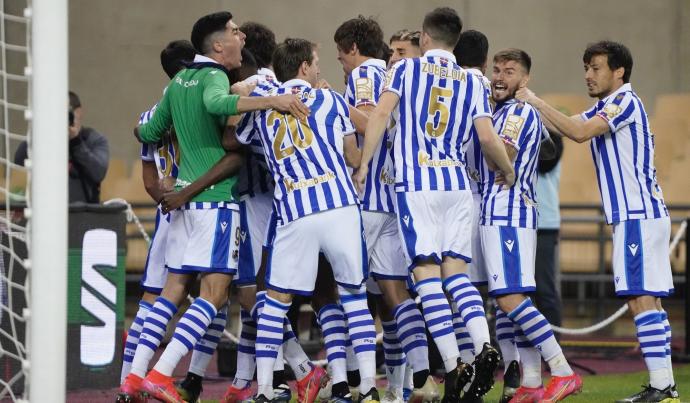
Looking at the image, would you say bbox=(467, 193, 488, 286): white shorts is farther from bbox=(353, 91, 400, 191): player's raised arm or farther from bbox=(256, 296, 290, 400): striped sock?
bbox=(256, 296, 290, 400): striped sock

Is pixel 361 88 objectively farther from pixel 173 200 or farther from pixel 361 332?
pixel 361 332

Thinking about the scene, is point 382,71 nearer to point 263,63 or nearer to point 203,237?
point 263,63

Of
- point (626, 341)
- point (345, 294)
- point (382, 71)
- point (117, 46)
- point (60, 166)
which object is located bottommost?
point (626, 341)

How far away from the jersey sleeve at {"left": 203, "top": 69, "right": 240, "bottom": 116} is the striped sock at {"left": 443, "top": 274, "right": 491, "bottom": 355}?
139 cm

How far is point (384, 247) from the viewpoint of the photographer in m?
6.29

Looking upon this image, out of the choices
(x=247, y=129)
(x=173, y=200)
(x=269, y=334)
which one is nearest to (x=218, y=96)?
(x=247, y=129)

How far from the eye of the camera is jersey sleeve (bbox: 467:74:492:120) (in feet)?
19.6

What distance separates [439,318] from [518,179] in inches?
37.2

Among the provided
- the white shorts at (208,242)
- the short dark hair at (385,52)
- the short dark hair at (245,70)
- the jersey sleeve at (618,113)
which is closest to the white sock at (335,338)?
the white shorts at (208,242)

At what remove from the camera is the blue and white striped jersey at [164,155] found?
6355 mm

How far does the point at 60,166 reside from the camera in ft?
12.8

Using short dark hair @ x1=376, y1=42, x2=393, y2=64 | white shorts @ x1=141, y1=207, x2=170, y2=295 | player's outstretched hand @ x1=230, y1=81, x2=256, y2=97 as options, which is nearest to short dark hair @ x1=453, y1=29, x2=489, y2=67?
short dark hair @ x1=376, y1=42, x2=393, y2=64

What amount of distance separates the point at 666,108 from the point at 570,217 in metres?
2.27

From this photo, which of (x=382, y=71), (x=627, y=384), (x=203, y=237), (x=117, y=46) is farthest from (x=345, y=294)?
(x=117, y=46)
